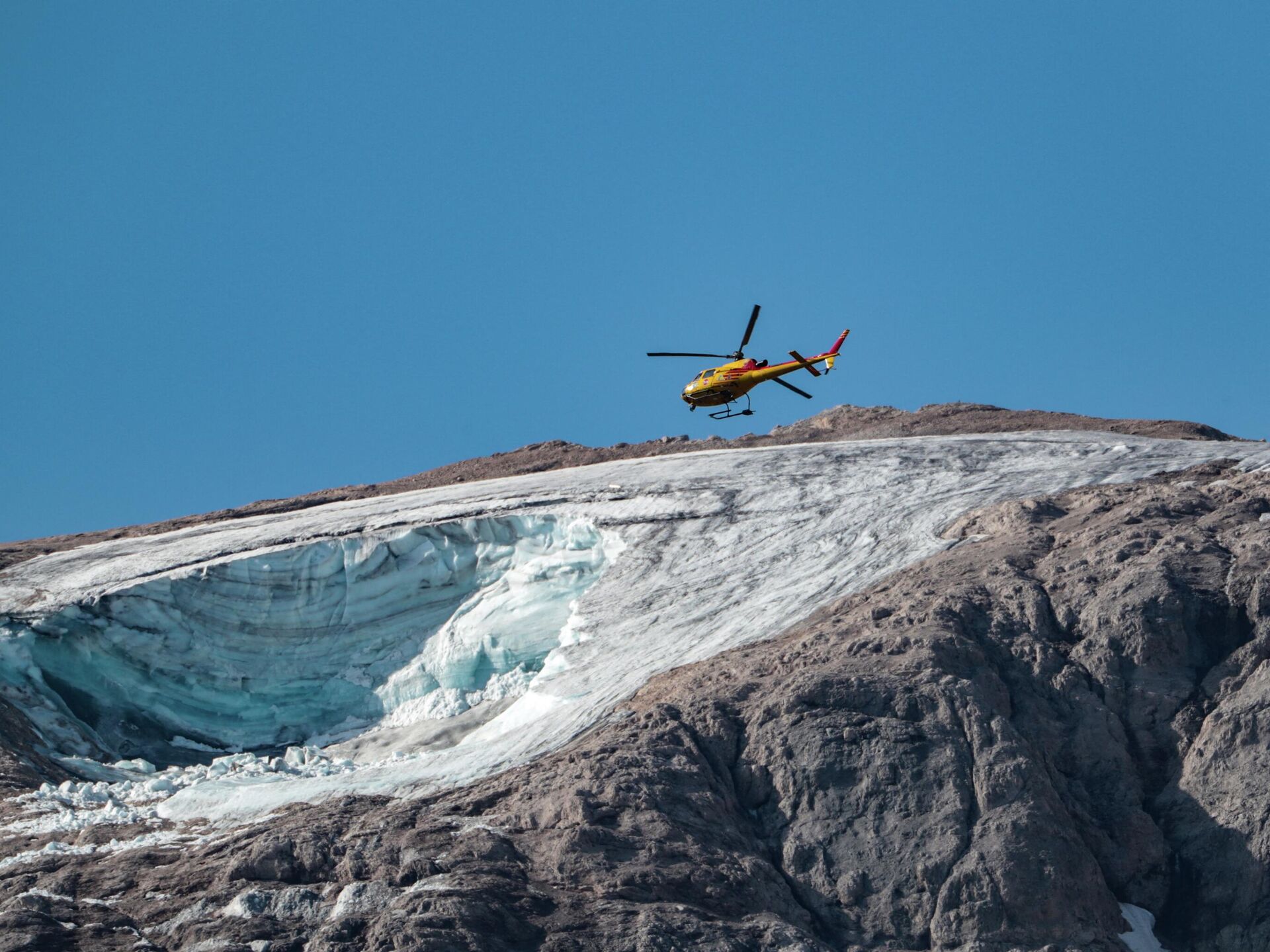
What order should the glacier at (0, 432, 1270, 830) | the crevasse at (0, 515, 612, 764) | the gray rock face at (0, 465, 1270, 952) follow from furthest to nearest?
1. the crevasse at (0, 515, 612, 764)
2. the glacier at (0, 432, 1270, 830)
3. the gray rock face at (0, 465, 1270, 952)

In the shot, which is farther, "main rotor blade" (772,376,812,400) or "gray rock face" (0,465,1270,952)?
"main rotor blade" (772,376,812,400)

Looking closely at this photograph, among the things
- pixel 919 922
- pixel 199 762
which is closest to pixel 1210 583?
pixel 919 922

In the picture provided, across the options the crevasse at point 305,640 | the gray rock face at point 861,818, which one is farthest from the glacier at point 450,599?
the gray rock face at point 861,818

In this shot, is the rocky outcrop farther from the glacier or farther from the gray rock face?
the gray rock face

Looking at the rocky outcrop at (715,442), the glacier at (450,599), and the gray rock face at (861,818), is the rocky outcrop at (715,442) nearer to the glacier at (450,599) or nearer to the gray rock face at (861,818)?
the glacier at (450,599)

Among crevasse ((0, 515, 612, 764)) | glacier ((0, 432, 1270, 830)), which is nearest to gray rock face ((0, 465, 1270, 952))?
glacier ((0, 432, 1270, 830))

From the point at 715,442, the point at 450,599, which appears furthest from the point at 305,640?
the point at 715,442

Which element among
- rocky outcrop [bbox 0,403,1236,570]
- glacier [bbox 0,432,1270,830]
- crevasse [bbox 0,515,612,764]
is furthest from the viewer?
rocky outcrop [bbox 0,403,1236,570]
